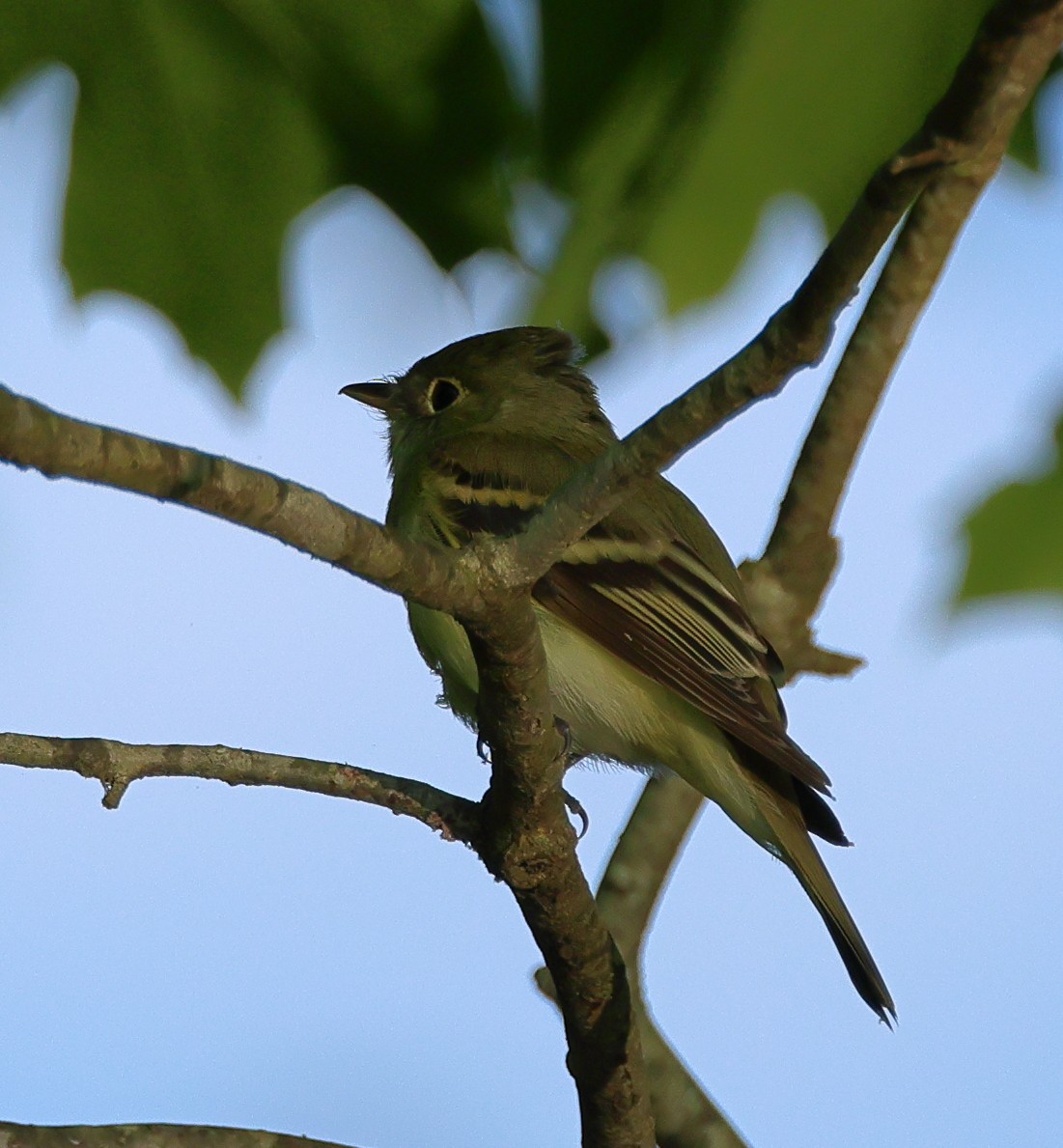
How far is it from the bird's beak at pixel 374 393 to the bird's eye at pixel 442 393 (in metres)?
0.13

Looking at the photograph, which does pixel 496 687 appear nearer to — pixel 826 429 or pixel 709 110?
pixel 709 110

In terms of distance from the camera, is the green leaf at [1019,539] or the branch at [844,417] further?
the branch at [844,417]

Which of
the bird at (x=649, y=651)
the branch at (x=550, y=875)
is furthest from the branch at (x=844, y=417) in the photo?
the branch at (x=550, y=875)

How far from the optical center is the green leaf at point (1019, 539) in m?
2.88

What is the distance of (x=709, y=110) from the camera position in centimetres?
268

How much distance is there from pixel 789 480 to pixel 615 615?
953 mm

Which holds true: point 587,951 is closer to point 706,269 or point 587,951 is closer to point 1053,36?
point 706,269

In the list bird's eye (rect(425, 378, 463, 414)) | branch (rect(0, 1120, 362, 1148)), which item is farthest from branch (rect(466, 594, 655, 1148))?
bird's eye (rect(425, 378, 463, 414))

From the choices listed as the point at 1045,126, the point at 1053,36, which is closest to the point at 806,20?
the point at 1045,126

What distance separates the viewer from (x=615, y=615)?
346 centimetres

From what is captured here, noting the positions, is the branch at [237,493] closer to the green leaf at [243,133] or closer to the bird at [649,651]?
the bird at [649,651]

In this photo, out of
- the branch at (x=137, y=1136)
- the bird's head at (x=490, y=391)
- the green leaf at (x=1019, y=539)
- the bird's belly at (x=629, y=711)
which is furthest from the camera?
the bird's head at (x=490, y=391)

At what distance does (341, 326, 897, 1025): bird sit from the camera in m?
3.39

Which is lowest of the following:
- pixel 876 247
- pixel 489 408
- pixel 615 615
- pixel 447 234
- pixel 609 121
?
pixel 876 247
